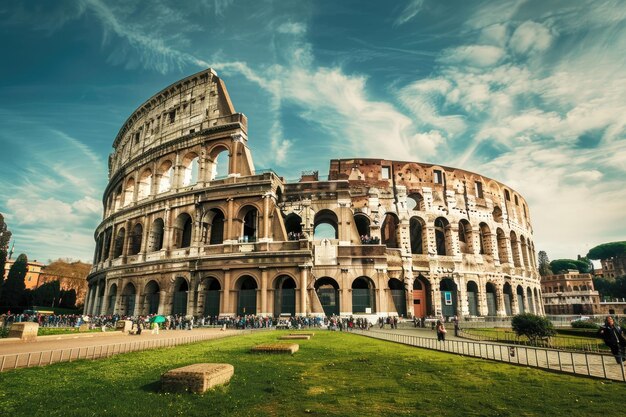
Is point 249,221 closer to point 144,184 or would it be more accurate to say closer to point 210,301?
point 210,301

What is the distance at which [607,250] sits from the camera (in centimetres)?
8738

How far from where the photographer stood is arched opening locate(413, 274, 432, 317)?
30.7 metres

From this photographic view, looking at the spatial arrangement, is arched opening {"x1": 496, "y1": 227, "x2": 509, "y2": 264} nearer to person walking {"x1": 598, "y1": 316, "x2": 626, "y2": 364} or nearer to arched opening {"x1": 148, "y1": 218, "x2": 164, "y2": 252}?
person walking {"x1": 598, "y1": 316, "x2": 626, "y2": 364}

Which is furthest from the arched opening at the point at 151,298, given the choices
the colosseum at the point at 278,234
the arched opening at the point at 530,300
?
the arched opening at the point at 530,300

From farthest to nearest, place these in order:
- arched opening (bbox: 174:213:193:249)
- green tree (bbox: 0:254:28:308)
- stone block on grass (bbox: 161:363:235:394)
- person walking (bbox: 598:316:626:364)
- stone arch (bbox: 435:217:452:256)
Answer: green tree (bbox: 0:254:28:308), stone arch (bbox: 435:217:452:256), arched opening (bbox: 174:213:193:249), person walking (bbox: 598:316:626:364), stone block on grass (bbox: 161:363:235:394)

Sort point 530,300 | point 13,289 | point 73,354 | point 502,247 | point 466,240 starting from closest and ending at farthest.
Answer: point 73,354 → point 466,240 → point 502,247 → point 530,300 → point 13,289

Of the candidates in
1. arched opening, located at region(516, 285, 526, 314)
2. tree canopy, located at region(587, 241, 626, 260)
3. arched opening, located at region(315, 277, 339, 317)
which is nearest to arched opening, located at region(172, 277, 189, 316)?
arched opening, located at region(315, 277, 339, 317)

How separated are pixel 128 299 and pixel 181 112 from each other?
18.0 m

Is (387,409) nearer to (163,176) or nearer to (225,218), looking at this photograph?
(225,218)

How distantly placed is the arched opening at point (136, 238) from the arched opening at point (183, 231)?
16.8ft

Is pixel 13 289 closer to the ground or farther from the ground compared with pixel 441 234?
closer to the ground

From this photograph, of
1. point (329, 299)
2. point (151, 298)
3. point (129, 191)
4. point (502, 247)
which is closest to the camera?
point (329, 299)

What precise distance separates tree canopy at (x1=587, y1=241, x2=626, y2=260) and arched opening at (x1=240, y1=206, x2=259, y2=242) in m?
96.3

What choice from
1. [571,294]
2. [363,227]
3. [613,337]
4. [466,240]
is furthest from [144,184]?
[571,294]
